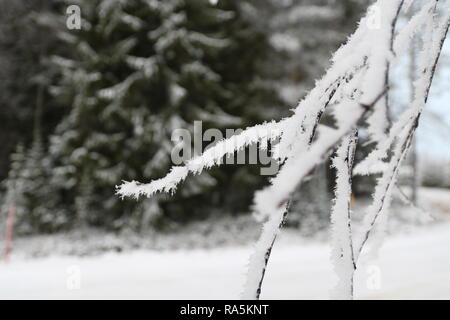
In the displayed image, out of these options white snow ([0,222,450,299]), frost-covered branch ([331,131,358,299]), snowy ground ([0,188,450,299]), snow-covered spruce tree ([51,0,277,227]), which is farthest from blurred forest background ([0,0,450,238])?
frost-covered branch ([331,131,358,299])

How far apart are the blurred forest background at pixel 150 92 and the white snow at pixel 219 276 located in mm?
2921

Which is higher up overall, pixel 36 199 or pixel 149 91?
pixel 149 91

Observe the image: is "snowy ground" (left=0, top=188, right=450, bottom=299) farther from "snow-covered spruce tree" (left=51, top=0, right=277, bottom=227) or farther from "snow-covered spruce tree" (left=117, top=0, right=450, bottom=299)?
"snow-covered spruce tree" (left=117, top=0, right=450, bottom=299)

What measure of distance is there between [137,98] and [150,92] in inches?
24.6

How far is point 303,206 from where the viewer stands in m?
10.9

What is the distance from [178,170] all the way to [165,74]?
9.15m

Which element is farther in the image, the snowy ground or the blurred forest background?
the blurred forest background

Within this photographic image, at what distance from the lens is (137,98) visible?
31.5 feet

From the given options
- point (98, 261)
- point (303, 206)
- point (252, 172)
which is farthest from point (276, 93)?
point (98, 261)

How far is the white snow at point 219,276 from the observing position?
14.5 feet

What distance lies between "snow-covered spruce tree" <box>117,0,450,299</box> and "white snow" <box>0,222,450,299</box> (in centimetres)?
337

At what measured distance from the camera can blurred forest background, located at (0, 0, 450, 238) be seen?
9.43 metres

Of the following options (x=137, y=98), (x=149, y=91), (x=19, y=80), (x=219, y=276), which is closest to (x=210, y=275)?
(x=219, y=276)

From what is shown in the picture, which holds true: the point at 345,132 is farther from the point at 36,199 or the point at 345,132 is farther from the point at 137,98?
the point at 36,199
